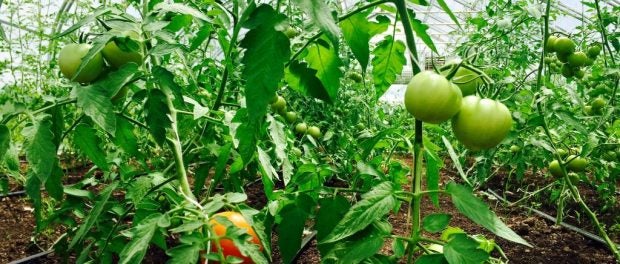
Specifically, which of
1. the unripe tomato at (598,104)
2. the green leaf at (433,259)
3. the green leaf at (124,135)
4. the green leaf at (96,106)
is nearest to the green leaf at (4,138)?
the green leaf at (96,106)

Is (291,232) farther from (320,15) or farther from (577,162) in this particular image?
(577,162)

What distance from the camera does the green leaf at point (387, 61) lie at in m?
1.04

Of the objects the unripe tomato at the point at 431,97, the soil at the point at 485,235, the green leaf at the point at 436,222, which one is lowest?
the soil at the point at 485,235

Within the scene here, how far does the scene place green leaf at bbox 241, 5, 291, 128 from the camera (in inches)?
23.3

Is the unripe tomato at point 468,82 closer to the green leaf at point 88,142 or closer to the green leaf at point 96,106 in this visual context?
the green leaf at point 96,106

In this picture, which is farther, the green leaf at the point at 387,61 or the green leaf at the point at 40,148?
the green leaf at the point at 387,61

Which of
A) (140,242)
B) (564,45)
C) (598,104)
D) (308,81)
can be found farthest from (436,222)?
(598,104)

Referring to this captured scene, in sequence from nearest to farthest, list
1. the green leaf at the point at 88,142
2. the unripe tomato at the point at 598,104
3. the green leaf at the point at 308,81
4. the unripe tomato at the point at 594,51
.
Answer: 1. the green leaf at the point at 308,81
2. the green leaf at the point at 88,142
3. the unripe tomato at the point at 594,51
4. the unripe tomato at the point at 598,104

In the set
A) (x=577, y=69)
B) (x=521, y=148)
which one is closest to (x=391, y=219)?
(x=521, y=148)

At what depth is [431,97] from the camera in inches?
29.7

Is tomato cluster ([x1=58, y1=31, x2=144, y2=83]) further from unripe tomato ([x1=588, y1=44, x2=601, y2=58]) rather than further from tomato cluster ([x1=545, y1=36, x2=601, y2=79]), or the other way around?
unripe tomato ([x1=588, y1=44, x2=601, y2=58])

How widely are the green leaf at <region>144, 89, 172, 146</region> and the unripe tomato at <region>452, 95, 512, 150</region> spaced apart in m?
0.52

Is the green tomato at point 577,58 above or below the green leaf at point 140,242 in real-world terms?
above

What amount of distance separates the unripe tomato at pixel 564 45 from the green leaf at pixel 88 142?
198 cm
